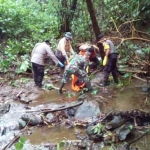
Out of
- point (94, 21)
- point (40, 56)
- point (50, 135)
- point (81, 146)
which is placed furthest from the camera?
point (40, 56)

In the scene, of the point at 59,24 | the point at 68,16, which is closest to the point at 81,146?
the point at 68,16

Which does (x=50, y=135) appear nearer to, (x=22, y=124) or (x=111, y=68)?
(x=22, y=124)

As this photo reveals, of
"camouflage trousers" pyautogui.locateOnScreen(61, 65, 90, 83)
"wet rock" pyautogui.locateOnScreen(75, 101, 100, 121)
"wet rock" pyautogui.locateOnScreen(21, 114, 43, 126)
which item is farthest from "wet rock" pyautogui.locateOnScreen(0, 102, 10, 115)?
"wet rock" pyautogui.locateOnScreen(75, 101, 100, 121)

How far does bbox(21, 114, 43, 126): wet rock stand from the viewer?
736 cm

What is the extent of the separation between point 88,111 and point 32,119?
1421mm

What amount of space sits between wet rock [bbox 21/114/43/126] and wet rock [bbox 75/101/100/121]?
3.09 feet

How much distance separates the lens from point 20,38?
47.8ft

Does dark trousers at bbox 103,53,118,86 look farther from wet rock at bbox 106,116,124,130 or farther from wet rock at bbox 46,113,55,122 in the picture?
wet rock at bbox 106,116,124,130

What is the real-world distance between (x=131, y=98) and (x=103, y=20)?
7143mm

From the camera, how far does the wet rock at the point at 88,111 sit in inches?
297

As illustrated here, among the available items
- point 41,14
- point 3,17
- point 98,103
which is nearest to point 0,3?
point 3,17

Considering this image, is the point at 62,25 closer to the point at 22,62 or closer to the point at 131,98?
the point at 22,62

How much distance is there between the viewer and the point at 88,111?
25.3ft

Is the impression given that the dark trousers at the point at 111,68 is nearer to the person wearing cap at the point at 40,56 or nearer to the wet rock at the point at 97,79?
the wet rock at the point at 97,79
